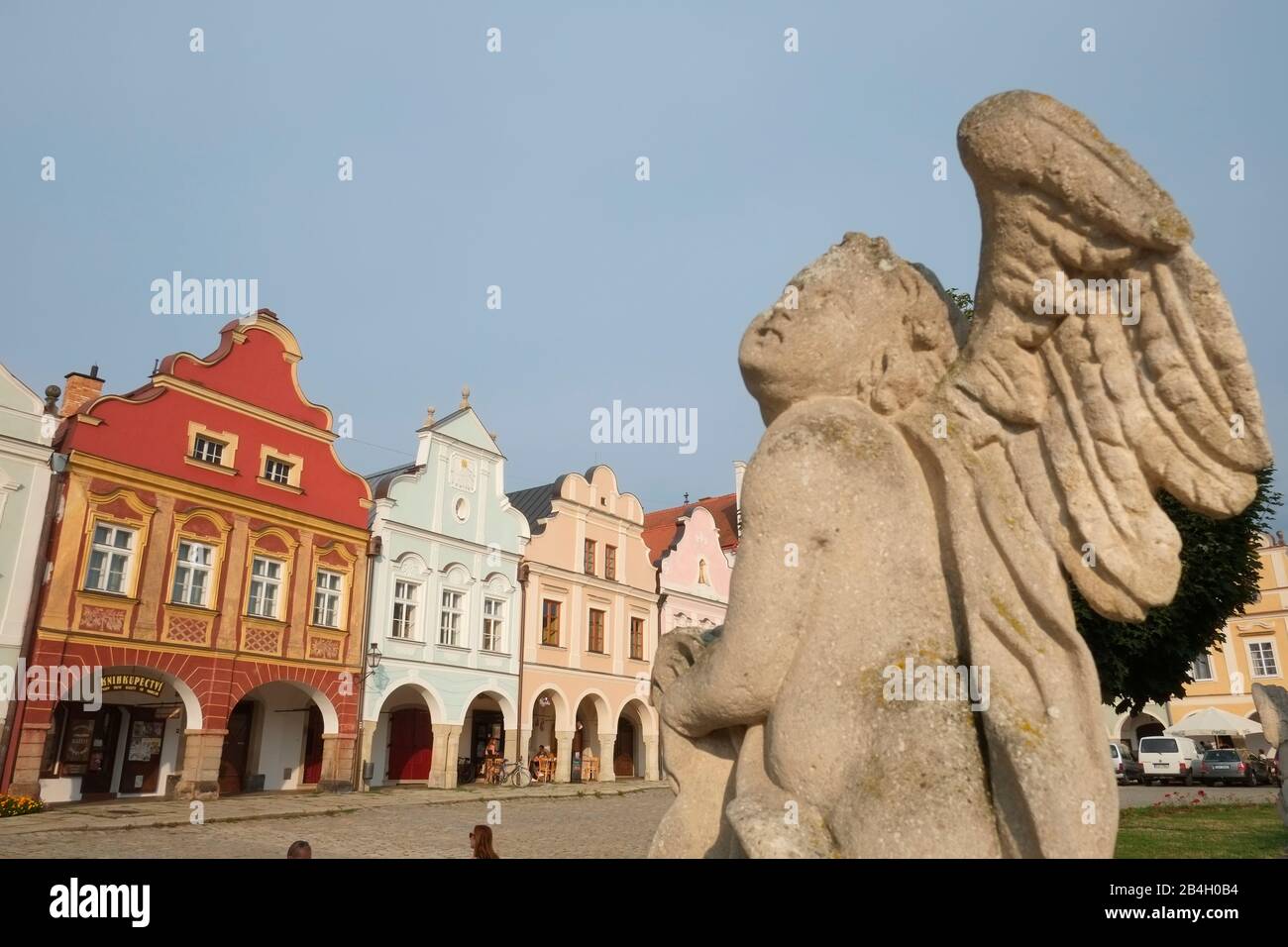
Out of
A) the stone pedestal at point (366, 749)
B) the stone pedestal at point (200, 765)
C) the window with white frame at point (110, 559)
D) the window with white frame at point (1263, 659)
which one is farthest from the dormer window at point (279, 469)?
the window with white frame at point (1263, 659)

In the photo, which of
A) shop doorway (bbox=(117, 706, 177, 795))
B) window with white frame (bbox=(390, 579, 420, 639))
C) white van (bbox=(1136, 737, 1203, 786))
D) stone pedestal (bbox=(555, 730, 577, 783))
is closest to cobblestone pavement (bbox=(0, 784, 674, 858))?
shop doorway (bbox=(117, 706, 177, 795))

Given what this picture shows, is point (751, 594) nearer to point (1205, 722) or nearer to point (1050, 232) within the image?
point (1050, 232)

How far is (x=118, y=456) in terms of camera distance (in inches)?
733

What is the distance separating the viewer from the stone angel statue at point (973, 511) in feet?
8.16

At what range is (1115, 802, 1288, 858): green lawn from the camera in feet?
34.1

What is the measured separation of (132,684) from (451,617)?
8.58m

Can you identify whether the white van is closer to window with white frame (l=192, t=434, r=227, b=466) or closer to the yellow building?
the yellow building

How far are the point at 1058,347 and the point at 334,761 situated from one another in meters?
21.4

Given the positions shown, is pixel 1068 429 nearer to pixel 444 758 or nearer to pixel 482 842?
pixel 482 842

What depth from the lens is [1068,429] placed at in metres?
2.75

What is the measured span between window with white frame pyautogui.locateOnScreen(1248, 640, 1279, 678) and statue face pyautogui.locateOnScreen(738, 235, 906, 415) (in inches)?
1683

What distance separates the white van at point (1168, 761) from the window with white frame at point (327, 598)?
78.1ft

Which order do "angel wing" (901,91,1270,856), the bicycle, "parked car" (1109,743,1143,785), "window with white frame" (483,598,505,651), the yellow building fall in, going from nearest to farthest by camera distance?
"angel wing" (901,91,1270,856) < the bicycle < "window with white frame" (483,598,505,651) < "parked car" (1109,743,1143,785) < the yellow building

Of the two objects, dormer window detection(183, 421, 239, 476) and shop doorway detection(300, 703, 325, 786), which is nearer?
dormer window detection(183, 421, 239, 476)
